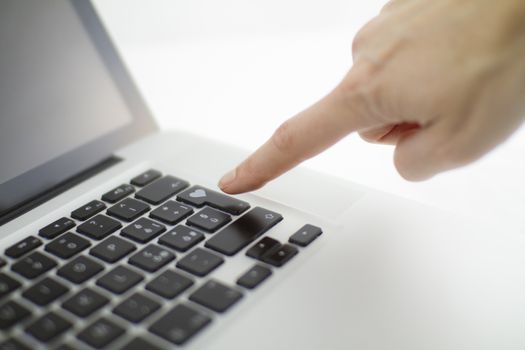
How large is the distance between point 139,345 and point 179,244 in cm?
9

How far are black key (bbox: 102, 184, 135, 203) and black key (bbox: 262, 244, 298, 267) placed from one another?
14 cm

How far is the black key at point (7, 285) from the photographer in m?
0.38

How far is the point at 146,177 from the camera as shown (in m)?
0.50

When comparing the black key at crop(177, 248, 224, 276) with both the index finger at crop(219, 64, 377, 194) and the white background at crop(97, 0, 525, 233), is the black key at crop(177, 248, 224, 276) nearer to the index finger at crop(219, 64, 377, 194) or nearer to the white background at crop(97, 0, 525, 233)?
the index finger at crop(219, 64, 377, 194)

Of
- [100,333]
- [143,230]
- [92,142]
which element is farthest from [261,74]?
[100,333]

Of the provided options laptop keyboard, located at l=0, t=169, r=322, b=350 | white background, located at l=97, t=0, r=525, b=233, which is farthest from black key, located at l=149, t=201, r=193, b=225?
white background, located at l=97, t=0, r=525, b=233

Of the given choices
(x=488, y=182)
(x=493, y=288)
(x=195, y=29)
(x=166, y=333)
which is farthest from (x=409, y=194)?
(x=195, y=29)

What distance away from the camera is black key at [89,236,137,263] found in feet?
1.32

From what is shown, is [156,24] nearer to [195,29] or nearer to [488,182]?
[195,29]

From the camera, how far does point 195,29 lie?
917 millimetres

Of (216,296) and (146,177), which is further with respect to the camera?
(146,177)

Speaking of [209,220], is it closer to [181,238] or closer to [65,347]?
[181,238]

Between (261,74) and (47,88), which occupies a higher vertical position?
(47,88)

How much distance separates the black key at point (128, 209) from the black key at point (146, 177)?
30 millimetres
